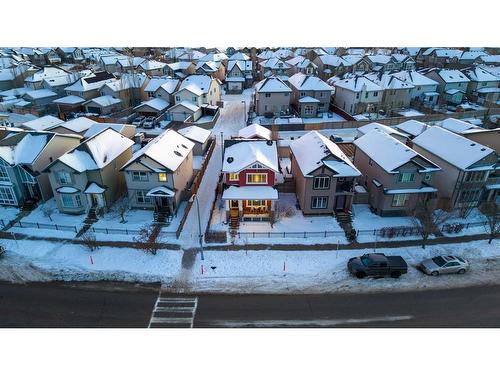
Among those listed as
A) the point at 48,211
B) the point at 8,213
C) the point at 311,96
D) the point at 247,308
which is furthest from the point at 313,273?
the point at 311,96

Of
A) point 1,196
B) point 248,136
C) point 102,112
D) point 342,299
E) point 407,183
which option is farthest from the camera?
point 102,112

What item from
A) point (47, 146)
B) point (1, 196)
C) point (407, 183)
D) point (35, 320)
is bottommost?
point (35, 320)

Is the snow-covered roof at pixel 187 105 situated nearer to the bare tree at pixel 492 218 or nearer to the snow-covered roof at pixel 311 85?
the snow-covered roof at pixel 311 85

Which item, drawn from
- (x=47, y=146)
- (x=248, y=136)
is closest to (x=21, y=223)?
(x=47, y=146)

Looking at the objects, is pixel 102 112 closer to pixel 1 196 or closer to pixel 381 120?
pixel 1 196

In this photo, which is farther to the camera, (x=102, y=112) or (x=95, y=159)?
(x=102, y=112)

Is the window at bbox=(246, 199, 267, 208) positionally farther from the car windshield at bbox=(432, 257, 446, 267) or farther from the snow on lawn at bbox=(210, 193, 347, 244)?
the car windshield at bbox=(432, 257, 446, 267)

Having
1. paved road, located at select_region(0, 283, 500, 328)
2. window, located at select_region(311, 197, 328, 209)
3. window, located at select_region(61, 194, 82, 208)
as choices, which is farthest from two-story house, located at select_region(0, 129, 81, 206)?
window, located at select_region(311, 197, 328, 209)
